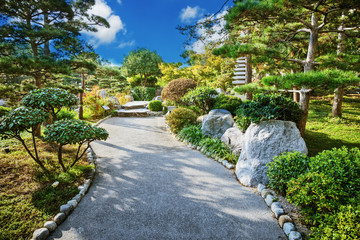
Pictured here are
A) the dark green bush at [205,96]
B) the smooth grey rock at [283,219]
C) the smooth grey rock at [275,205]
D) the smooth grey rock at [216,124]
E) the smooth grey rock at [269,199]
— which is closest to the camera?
the smooth grey rock at [283,219]

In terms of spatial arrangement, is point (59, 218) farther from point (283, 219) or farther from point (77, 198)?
point (283, 219)

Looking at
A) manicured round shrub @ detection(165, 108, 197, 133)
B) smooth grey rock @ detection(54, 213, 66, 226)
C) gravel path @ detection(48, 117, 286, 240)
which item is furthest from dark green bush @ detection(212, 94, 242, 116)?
smooth grey rock @ detection(54, 213, 66, 226)

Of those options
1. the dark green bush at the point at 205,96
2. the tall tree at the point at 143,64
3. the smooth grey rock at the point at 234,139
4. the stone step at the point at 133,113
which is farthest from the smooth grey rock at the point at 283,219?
the tall tree at the point at 143,64

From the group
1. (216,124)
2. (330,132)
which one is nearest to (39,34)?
(216,124)

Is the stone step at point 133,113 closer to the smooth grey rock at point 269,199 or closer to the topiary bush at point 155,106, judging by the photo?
the topiary bush at point 155,106

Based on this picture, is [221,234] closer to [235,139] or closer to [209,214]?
[209,214]

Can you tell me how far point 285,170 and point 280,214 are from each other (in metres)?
0.66

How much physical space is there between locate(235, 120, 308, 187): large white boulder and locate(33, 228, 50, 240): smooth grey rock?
3.01 meters

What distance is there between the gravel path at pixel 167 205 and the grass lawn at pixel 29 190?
0.31 m

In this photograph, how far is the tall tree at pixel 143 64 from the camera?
853 inches

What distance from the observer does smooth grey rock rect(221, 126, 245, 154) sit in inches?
178

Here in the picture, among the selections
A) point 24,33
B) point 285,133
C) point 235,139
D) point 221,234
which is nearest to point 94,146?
point 24,33

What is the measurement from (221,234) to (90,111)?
32.2 feet

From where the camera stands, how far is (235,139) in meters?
4.82
